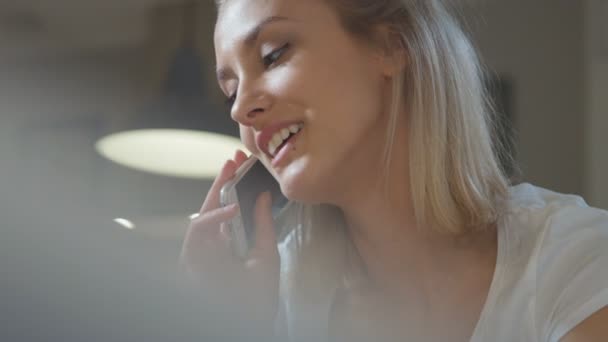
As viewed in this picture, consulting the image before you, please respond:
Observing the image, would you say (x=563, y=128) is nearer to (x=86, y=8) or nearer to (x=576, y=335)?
(x=576, y=335)

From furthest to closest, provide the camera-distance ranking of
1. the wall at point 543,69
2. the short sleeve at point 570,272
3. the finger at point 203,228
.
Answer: the wall at point 543,69, the finger at point 203,228, the short sleeve at point 570,272

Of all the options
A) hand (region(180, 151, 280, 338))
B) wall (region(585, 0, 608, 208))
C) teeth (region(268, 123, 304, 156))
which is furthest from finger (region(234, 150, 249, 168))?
wall (region(585, 0, 608, 208))

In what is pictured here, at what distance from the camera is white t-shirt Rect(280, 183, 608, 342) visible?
626 mm

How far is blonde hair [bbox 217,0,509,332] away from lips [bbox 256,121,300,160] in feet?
0.45

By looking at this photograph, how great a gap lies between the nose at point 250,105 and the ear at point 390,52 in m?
0.16

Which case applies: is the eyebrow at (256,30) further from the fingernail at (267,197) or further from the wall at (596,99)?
the wall at (596,99)

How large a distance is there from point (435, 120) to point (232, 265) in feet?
0.98

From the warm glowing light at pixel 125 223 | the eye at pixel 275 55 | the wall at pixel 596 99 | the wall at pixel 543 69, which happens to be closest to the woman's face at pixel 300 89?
the eye at pixel 275 55

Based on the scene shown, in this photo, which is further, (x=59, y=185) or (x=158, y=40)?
(x=158, y=40)

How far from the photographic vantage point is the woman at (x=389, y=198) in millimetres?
672

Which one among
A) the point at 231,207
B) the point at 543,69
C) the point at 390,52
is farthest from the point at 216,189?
the point at 543,69

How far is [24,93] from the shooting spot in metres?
0.61

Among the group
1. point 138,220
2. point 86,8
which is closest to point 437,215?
point 138,220

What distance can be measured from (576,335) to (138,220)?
45 centimetres
